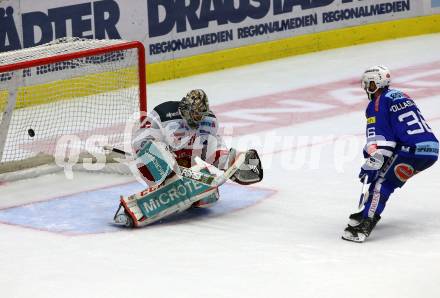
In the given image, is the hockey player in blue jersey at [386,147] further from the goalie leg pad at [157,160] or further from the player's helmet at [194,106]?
the goalie leg pad at [157,160]

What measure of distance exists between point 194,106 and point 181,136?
0.34 meters

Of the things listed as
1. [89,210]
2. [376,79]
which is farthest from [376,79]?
[89,210]

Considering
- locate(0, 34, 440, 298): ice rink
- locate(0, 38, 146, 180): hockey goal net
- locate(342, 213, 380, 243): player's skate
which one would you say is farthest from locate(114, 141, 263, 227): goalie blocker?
locate(0, 38, 146, 180): hockey goal net

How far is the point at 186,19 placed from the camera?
1386 cm

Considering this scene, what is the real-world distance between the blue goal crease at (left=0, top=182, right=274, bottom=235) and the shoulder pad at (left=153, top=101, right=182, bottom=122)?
0.70m

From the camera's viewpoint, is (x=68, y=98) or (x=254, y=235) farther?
(x=68, y=98)

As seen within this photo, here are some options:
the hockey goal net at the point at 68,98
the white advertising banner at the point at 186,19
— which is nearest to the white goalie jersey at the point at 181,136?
the hockey goal net at the point at 68,98

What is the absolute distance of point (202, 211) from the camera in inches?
339

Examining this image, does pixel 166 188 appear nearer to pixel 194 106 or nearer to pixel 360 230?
pixel 194 106

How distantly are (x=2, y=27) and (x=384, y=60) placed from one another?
4.88 metres

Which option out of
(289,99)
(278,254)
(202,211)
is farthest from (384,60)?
(278,254)

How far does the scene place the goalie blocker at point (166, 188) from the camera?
8.14 metres

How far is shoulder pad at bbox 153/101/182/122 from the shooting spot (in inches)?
331

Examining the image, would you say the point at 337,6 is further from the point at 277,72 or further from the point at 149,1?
the point at 149,1
